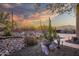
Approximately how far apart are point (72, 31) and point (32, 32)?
1.39 ft

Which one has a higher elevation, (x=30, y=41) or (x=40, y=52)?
(x=30, y=41)

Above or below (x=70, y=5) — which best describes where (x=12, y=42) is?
below

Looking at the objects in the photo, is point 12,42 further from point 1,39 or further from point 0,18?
point 0,18

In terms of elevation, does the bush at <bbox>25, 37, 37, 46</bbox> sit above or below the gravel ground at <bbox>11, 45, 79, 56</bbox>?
above

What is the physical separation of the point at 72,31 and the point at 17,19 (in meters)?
0.59

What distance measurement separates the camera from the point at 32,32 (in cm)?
224

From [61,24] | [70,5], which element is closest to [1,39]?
[61,24]

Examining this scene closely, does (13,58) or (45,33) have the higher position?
(45,33)

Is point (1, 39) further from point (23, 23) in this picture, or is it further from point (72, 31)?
point (72, 31)

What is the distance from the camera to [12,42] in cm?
224

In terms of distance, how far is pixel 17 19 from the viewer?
2221 millimetres

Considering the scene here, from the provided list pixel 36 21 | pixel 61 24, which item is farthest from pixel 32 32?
pixel 61 24

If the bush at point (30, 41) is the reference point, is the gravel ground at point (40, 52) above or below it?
below

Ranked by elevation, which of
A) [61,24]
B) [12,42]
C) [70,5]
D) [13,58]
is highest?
[70,5]
